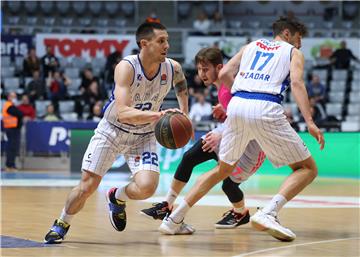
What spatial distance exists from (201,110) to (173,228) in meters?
11.8

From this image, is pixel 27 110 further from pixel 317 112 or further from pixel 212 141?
pixel 212 141

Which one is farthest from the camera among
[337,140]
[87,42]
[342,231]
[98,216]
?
[87,42]

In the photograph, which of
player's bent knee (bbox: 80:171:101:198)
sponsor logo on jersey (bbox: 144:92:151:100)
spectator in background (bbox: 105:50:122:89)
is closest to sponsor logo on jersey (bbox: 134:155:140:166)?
player's bent knee (bbox: 80:171:101:198)

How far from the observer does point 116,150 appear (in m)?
7.63

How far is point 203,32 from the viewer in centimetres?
2392

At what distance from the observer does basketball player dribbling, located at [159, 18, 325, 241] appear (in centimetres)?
735

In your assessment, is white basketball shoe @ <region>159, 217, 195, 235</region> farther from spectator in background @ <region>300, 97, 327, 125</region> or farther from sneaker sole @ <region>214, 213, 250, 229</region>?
spectator in background @ <region>300, 97, 327, 125</region>

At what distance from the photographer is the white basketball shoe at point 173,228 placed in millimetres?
7891

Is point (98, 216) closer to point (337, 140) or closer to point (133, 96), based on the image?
point (133, 96)

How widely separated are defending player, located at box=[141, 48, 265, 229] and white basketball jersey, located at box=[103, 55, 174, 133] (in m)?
0.74

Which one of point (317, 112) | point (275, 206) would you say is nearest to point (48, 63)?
point (317, 112)

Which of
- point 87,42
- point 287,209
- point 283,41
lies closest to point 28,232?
point 283,41

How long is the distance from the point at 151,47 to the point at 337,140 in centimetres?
1028

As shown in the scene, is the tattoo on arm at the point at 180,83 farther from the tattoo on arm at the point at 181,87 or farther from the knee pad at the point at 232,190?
the knee pad at the point at 232,190
